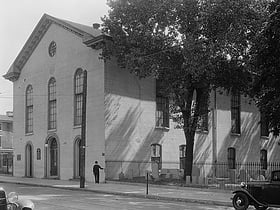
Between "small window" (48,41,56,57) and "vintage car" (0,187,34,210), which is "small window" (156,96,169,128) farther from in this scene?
"vintage car" (0,187,34,210)

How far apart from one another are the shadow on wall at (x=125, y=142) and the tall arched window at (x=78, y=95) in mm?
3790

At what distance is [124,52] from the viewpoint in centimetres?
3042

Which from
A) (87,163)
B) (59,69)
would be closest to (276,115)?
(87,163)

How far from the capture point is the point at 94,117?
3419cm

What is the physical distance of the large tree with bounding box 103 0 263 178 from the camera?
26516 mm

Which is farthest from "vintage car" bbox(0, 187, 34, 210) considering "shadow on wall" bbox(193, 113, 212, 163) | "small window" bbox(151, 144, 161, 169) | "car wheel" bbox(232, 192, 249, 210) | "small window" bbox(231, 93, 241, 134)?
"small window" bbox(231, 93, 241, 134)

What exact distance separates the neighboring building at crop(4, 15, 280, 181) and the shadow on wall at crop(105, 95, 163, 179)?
73 millimetres

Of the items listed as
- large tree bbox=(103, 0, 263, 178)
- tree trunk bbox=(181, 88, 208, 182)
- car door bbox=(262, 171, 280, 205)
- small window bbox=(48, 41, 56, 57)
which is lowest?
car door bbox=(262, 171, 280, 205)

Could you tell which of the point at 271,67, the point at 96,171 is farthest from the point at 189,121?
the point at 271,67

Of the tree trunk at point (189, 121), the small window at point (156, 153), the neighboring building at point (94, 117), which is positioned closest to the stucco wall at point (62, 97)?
the neighboring building at point (94, 117)

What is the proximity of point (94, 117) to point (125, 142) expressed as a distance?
3.01 metres

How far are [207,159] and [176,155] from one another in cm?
419

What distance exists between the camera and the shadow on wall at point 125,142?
109 ft

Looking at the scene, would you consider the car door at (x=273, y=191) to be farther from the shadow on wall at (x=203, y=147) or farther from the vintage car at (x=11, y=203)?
the shadow on wall at (x=203, y=147)
